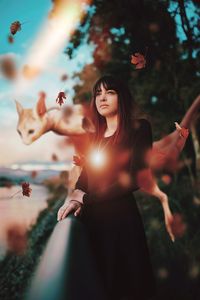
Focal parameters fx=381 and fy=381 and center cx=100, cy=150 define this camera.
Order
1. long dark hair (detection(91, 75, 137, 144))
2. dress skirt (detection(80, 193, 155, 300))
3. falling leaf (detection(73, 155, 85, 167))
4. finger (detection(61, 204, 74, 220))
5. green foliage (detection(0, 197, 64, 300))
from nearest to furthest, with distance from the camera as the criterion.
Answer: finger (detection(61, 204, 74, 220)) → dress skirt (detection(80, 193, 155, 300)) → long dark hair (detection(91, 75, 137, 144)) → falling leaf (detection(73, 155, 85, 167)) → green foliage (detection(0, 197, 64, 300))

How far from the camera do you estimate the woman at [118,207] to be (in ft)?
5.83

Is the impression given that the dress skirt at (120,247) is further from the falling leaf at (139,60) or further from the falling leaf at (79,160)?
the falling leaf at (139,60)

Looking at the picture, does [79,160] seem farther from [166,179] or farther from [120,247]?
[166,179]

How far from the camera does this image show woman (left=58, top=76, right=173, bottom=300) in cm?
178

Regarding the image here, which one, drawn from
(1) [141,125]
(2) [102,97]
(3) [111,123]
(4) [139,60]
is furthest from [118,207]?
(4) [139,60]

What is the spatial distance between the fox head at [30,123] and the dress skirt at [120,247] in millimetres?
2628

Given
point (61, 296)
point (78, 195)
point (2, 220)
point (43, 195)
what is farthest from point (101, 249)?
point (43, 195)

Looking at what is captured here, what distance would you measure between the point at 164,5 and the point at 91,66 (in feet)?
7.33

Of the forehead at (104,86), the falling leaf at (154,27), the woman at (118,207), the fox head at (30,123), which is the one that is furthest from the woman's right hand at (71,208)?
the falling leaf at (154,27)

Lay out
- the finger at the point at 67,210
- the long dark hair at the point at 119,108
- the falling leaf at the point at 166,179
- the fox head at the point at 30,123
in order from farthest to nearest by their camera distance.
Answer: the falling leaf at the point at 166,179
the fox head at the point at 30,123
the long dark hair at the point at 119,108
the finger at the point at 67,210

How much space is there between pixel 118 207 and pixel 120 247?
193mm

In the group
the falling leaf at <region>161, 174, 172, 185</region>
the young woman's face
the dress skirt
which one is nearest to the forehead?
the young woman's face

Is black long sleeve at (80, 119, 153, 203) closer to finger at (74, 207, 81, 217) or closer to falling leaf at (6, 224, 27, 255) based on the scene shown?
finger at (74, 207, 81, 217)

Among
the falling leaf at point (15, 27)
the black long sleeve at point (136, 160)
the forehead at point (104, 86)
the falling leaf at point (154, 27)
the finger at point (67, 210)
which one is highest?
the falling leaf at point (154, 27)
